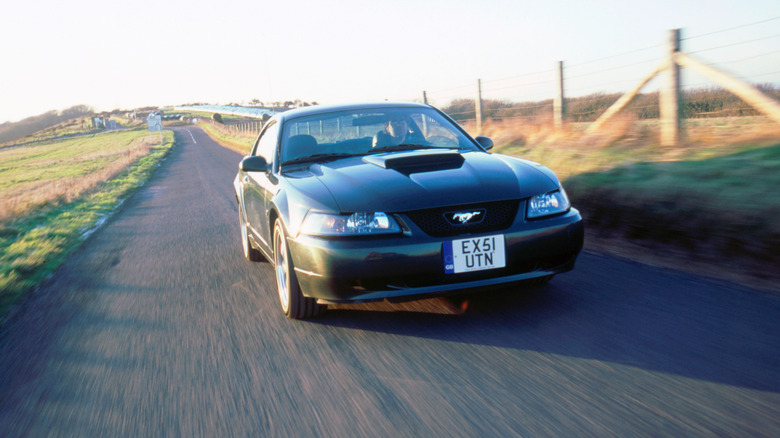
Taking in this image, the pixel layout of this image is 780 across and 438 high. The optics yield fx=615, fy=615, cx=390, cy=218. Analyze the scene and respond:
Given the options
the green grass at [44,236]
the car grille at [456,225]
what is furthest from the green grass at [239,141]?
the car grille at [456,225]

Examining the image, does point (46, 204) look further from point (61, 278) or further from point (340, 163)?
point (340, 163)

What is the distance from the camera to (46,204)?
14.3 metres

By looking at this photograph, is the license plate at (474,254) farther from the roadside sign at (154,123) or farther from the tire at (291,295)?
the roadside sign at (154,123)

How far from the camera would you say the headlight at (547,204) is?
3.74 m

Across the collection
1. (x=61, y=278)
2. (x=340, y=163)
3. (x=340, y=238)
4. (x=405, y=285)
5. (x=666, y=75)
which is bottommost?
(x=61, y=278)

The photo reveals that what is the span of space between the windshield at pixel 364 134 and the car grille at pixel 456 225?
1.44 meters

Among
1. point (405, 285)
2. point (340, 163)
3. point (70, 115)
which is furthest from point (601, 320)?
point (70, 115)

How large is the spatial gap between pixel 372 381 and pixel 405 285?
2.18 ft

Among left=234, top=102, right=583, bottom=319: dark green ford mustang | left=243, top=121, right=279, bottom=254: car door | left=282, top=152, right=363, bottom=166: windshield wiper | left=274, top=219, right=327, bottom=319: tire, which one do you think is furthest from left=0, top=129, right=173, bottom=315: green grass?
left=234, top=102, right=583, bottom=319: dark green ford mustang

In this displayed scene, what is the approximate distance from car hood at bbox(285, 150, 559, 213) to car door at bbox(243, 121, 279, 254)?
1.26 ft

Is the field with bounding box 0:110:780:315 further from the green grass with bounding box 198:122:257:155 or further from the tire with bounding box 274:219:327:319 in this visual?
the green grass with bounding box 198:122:257:155

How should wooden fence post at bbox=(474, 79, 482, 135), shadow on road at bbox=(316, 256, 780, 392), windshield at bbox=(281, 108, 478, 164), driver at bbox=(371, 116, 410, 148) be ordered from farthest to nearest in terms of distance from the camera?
wooden fence post at bbox=(474, 79, 482, 135), driver at bbox=(371, 116, 410, 148), windshield at bbox=(281, 108, 478, 164), shadow on road at bbox=(316, 256, 780, 392)

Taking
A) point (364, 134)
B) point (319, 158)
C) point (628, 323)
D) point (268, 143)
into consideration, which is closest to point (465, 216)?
point (628, 323)

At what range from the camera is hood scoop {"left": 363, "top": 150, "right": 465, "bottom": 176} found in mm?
4098
